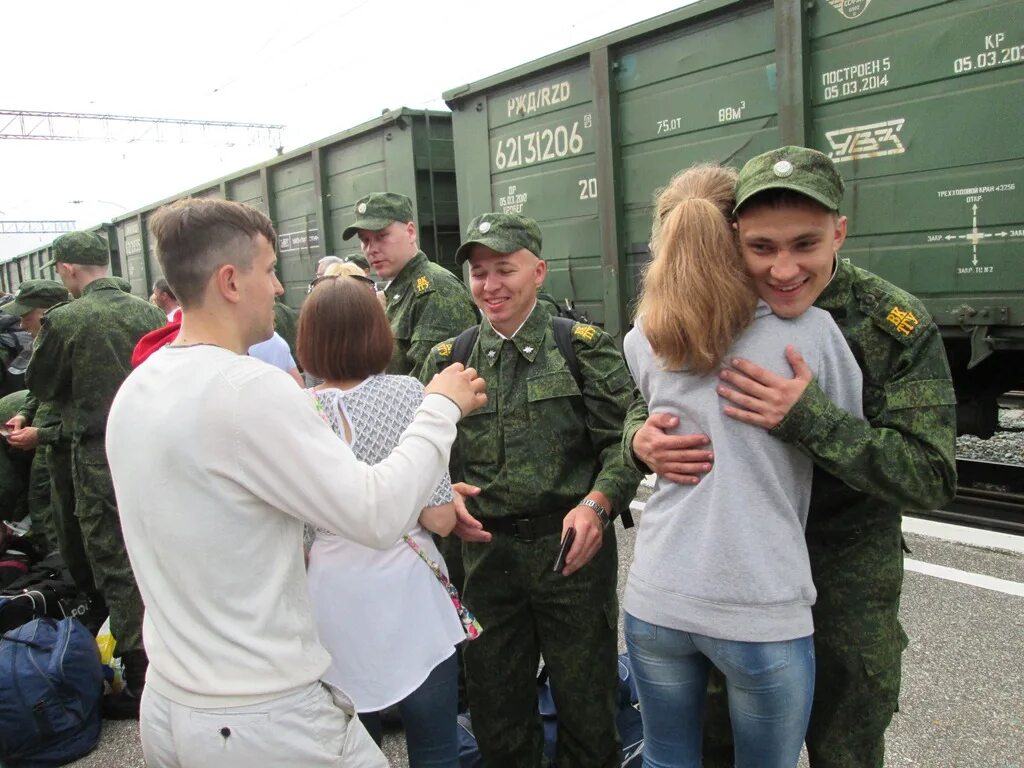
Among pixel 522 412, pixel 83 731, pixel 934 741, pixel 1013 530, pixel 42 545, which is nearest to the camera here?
pixel 522 412

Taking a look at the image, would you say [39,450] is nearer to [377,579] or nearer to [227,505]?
[377,579]

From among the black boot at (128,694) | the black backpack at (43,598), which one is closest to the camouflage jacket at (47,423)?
the black backpack at (43,598)

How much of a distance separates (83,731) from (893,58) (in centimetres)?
487

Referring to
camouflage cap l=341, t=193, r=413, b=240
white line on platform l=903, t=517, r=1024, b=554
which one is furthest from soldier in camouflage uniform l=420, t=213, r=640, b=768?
white line on platform l=903, t=517, r=1024, b=554

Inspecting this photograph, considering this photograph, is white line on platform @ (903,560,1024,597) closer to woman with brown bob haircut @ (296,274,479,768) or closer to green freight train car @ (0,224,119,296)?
woman with brown bob haircut @ (296,274,479,768)

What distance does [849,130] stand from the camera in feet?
14.6

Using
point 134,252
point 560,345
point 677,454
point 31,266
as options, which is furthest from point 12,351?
point 31,266

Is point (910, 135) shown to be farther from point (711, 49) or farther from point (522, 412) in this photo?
point (522, 412)

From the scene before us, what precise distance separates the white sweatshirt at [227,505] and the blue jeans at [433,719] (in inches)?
18.9

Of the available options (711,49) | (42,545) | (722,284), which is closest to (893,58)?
(711,49)

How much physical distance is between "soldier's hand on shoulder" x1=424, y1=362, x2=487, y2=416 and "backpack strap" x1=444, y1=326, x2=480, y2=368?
80cm

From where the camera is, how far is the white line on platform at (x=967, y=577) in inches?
139

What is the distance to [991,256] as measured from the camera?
399 cm

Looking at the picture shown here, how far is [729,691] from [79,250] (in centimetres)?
367
